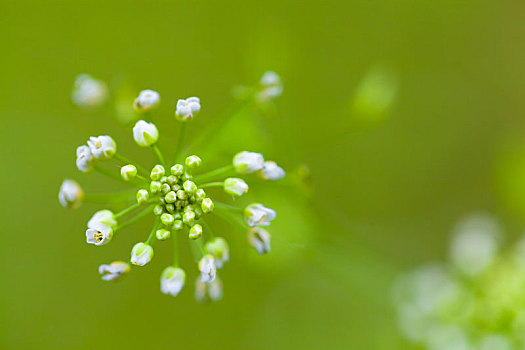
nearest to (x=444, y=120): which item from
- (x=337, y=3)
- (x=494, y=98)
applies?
(x=494, y=98)

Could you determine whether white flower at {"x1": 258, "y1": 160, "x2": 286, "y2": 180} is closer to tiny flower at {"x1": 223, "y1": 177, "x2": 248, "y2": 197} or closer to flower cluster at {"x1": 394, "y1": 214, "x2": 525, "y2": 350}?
tiny flower at {"x1": 223, "y1": 177, "x2": 248, "y2": 197}

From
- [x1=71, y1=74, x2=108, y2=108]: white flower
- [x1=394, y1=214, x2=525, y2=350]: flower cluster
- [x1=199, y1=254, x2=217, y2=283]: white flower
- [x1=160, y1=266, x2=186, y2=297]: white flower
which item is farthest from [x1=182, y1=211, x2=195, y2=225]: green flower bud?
[x1=394, y1=214, x2=525, y2=350]: flower cluster

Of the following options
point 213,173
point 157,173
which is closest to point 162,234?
point 157,173

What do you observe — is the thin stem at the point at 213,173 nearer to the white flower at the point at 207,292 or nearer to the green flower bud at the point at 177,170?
the green flower bud at the point at 177,170

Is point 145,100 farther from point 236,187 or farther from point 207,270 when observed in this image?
point 207,270

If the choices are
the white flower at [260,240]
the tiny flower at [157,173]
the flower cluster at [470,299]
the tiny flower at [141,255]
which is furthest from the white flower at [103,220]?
the flower cluster at [470,299]
